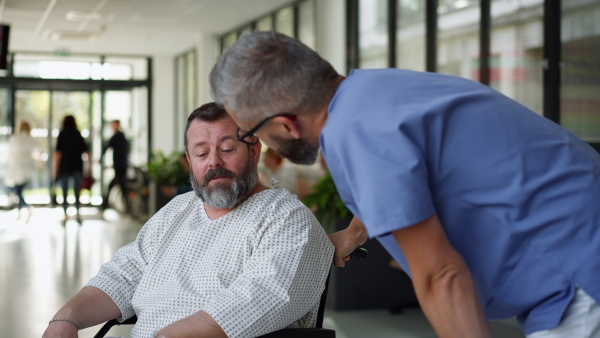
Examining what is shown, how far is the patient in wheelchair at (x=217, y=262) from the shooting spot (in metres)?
1.82

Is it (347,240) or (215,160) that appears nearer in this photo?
(347,240)

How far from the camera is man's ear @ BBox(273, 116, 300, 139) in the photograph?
1245 mm

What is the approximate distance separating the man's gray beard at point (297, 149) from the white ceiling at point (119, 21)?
9.43 m

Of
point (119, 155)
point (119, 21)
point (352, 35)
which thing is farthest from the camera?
point (119, 155)

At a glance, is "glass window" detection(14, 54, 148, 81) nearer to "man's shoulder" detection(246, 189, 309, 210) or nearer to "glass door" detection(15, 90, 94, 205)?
"glass door" detection(15, 90, 94, 205)

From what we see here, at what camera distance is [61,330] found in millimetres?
2041

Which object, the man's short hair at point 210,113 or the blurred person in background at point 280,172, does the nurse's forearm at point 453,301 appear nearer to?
the man's short hair at point 210,113

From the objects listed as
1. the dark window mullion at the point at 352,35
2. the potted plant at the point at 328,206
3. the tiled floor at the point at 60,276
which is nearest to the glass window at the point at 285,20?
the dark window mullion at the point at 352,35

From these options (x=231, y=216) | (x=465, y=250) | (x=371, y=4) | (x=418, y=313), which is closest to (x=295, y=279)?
(x=231, y=216)

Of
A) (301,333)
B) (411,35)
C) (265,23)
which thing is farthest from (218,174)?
(265,23)

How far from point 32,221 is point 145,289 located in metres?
10.9

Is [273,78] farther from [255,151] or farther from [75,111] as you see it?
[75,111]

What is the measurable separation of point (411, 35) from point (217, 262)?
5845 mm

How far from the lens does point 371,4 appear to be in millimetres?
8328
